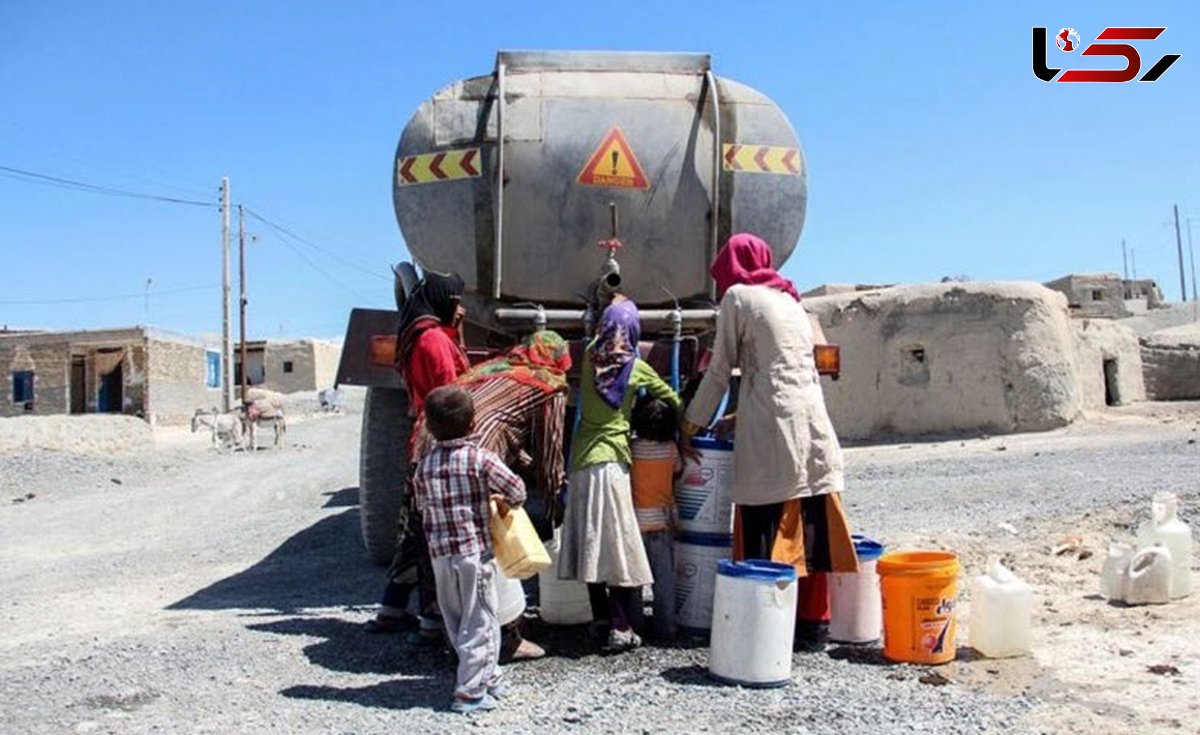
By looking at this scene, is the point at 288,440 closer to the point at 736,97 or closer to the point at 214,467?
the point at 214,467

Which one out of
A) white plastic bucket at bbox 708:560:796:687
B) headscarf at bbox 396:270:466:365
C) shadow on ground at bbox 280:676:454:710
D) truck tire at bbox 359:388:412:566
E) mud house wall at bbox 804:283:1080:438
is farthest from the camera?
mud house wall at bbox 804:283:1080:438

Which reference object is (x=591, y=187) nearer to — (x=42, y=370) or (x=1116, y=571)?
(x=1116, y=571)

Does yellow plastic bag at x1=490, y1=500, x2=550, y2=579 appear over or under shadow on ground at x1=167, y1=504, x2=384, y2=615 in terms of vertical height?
over

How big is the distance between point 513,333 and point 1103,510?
4.19 metres

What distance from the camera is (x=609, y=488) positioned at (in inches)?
174

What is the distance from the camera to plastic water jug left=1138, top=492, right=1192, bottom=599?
5.13m

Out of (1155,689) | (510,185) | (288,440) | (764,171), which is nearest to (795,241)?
(764,171)

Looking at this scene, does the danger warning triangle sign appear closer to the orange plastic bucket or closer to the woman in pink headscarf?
the woman in pink headscarf

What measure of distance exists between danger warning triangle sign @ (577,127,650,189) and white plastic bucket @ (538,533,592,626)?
182cm

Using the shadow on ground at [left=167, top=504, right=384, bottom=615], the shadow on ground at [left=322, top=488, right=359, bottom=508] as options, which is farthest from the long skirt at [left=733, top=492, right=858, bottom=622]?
the shadow on ground at [left=322, top=488, right=359, bottom=508]

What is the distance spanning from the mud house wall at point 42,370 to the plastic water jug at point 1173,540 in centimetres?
3033

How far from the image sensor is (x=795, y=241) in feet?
19.3

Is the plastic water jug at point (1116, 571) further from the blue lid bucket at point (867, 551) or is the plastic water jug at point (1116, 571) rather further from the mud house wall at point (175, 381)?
the mud house wall at point (175, 381)

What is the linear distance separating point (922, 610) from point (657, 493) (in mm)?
1138
